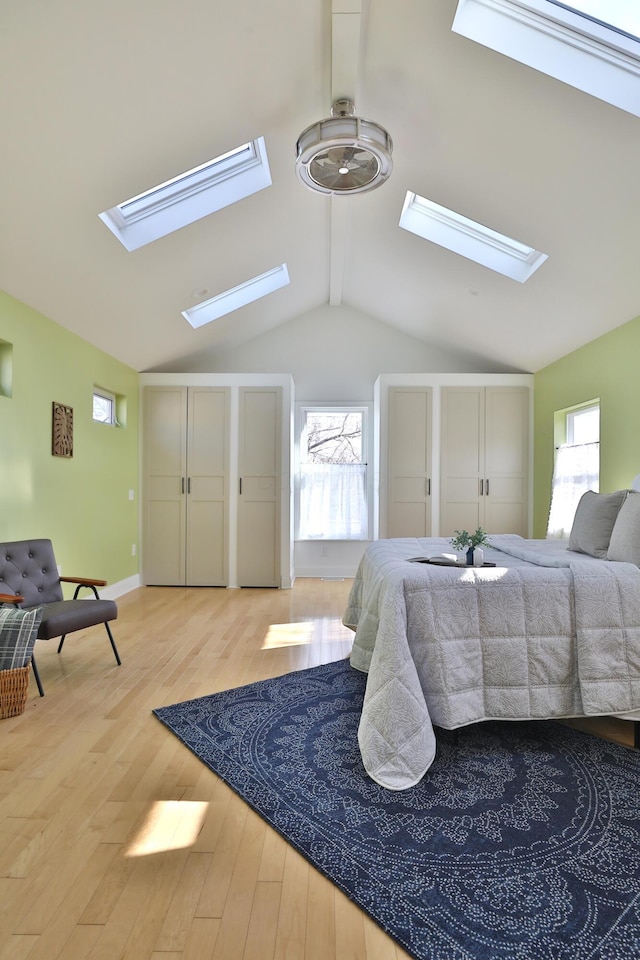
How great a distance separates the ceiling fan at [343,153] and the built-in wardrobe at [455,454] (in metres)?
3.18

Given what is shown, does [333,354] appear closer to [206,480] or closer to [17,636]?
[206,480]

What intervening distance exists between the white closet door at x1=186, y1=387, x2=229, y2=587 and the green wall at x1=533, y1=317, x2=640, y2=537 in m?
3.42

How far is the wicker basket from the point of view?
2.54 meters

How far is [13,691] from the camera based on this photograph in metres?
2.56

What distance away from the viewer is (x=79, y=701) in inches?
108

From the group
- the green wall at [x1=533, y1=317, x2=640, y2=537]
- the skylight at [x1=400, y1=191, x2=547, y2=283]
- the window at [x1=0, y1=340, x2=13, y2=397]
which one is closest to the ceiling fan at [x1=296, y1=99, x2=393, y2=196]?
the skylight at [x1=400, y1=191, x2=547, y2=283]

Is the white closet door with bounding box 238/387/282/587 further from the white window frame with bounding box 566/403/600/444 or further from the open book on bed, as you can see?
the open book on bed

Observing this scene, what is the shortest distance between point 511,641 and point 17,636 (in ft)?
7.35

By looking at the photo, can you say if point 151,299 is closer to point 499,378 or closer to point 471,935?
point 499,378

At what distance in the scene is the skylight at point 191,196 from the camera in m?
3.62

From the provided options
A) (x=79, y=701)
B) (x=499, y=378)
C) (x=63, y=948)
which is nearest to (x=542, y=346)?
(x=499, y=378)

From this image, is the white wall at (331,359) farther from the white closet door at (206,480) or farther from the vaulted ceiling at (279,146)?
the vaulted ceiling at (279,146)

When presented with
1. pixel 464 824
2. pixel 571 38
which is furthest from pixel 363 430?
pixel 464 824

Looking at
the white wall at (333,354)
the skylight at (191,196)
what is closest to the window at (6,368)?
the skylight at (191,196)
